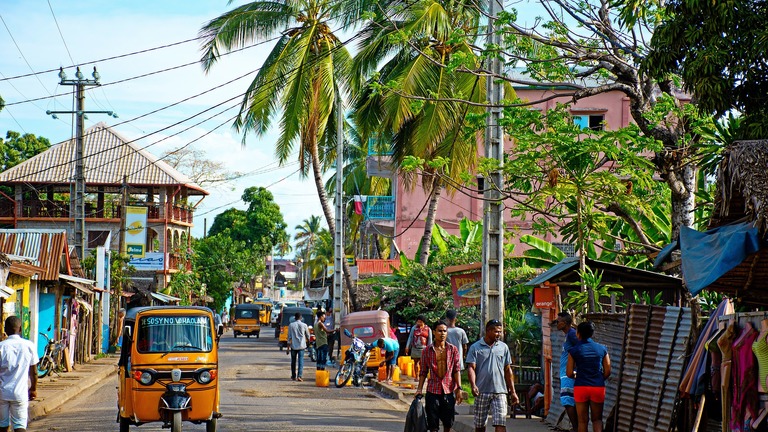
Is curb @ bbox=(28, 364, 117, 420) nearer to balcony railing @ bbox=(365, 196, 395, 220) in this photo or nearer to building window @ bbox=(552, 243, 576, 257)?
building window @ bbox=(552, 243, 576, 257)

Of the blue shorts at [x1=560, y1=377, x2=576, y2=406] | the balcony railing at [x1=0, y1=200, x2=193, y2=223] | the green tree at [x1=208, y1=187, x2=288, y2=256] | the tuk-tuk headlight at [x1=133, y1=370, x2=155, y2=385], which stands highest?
the green tree at [x1=208, y1=187, x2=288, y2=256]

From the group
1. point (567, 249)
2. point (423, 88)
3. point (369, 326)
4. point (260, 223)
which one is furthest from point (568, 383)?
point (260, 223)

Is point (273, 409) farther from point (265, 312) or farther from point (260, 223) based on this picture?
point (260, 223)

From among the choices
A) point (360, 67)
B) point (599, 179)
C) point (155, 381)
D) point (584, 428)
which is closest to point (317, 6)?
point (360, 67)

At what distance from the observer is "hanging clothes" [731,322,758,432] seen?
384 inches

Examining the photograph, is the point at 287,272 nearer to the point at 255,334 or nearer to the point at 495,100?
the point at 255,334

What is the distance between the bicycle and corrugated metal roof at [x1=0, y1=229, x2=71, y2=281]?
1.87 m

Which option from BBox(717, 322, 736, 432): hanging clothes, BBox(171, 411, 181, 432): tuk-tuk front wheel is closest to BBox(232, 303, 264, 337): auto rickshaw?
BBox(171, 411, 181, 432): tuk-tuk front wheel

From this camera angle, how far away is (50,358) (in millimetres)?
26469

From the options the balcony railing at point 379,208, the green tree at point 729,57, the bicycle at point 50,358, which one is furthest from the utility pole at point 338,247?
the green tree at point 729,57

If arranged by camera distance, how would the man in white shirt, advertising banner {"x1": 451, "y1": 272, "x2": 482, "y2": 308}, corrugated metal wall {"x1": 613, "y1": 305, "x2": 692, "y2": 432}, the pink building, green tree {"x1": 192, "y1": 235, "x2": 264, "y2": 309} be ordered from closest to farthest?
1. the man in white shirt
2. corrugated metal wall {"x1": 613, "y1": 305, "x2": 692, "y2": 432}
3. advertising banner {"x1": 451, "y1": 272, "x2": 482, "y2": 308}
4. the pink building
5. green tree {"x1": 192, "y1": 235, "x2": 264, "y2": 309}

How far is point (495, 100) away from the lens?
17.2m

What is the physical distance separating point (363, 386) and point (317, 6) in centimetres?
1366

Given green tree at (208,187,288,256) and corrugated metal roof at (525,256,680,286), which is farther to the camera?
green tree at (208,187,288,256)
